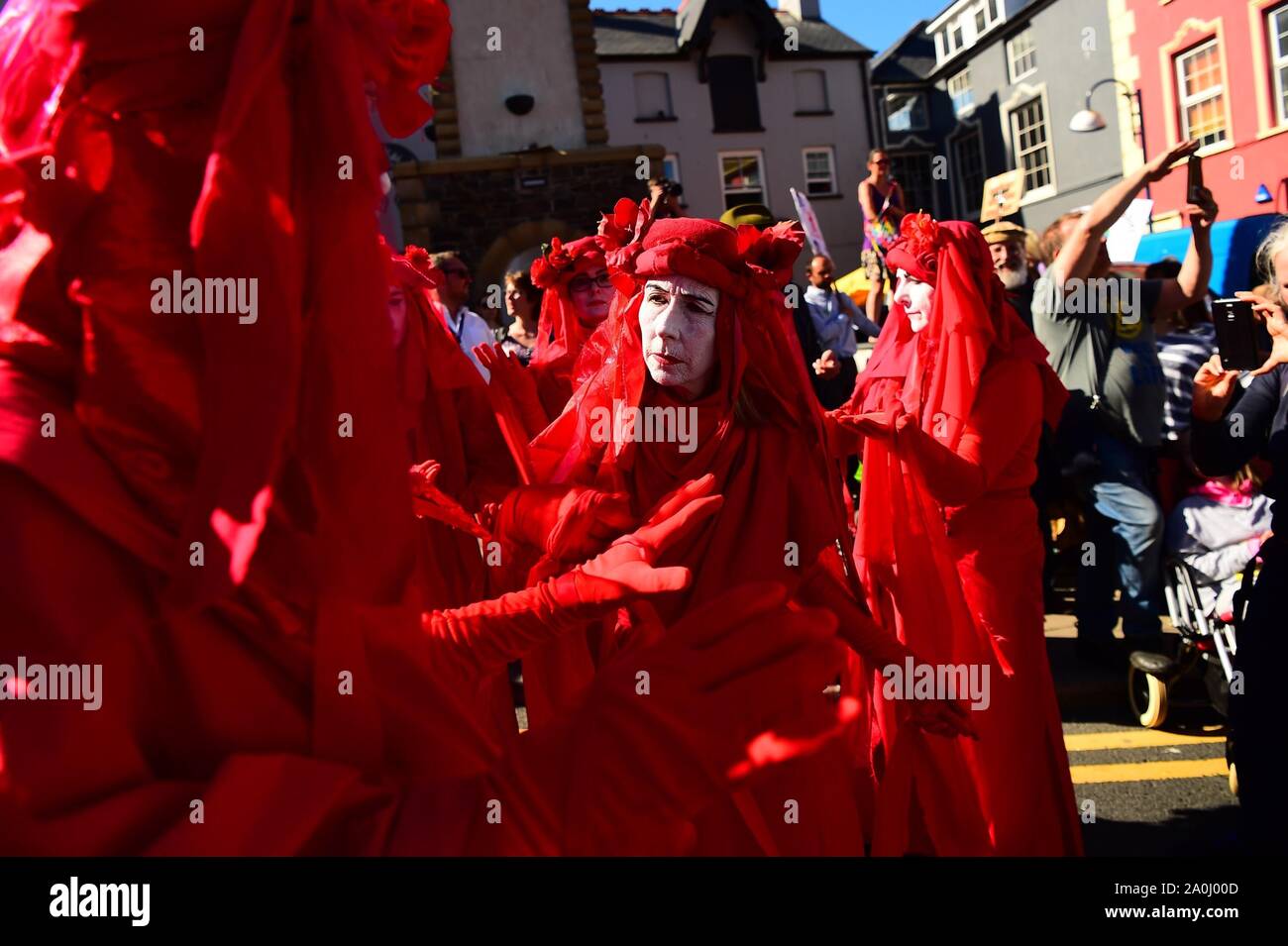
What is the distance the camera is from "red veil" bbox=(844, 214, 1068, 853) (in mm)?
3262

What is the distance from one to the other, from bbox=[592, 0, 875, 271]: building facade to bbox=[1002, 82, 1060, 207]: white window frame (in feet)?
18.6

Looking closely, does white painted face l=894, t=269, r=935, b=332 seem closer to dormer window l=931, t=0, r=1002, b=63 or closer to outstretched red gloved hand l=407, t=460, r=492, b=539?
outstretched red gloved hand l=407, t=460, r=492, b=539

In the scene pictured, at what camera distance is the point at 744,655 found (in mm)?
1210

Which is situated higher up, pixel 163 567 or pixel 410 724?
pixel 163 567

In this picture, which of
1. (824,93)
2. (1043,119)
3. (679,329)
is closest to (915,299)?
(679,329)

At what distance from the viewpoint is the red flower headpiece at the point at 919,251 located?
151 inches

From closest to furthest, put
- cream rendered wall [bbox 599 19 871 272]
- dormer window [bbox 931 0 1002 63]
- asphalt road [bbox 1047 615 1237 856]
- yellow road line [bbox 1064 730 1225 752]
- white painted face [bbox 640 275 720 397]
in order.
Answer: white painted face [bbox 640 275 720 397] → asphalt road [bbox 1047 615 1237 856] → yellow road line [bbox 1064 730 1225 752] → dormer window [bbox 931 0 1002 63] → cream rendered wall [bbox 599 19 871 272]

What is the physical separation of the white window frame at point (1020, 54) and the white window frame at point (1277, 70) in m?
7.32

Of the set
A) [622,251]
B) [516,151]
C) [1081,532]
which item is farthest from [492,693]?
[516,151]

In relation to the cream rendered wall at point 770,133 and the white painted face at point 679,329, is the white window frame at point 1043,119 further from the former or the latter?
the white painted face at point 679,329

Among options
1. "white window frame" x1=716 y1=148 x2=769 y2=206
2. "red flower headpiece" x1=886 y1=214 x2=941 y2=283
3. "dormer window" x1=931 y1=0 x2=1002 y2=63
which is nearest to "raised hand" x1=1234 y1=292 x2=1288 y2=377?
"red flower headpiece" x1=886 y1=214 x2=941 y2=283

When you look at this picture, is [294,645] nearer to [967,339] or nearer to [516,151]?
[967,339]

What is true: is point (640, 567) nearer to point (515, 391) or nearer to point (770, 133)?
point (515, 391)
